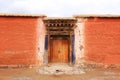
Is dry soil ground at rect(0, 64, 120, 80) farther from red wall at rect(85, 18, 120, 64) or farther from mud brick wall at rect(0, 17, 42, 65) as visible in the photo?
red wall at rect(85, 18, 120, 64)

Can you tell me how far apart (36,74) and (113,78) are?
4.34 metres

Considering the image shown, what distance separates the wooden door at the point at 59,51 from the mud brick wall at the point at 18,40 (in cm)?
164

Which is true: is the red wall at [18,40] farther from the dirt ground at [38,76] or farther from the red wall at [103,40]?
the red wall at [103,40]

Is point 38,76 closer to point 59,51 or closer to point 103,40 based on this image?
point 59,51

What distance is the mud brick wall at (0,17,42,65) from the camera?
16.8 meters

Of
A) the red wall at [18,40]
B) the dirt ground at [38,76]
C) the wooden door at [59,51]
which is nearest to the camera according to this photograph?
the dirt ground at [38,76]

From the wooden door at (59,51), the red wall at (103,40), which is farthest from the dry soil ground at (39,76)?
the wooden door at (59,51)

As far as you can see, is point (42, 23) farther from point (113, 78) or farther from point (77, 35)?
point (113, 78)

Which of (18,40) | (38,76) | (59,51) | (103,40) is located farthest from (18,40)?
(103,40)

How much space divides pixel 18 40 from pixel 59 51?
3159 mm

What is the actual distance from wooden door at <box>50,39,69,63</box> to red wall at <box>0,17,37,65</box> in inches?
65.5

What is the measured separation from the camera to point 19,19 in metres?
16.8

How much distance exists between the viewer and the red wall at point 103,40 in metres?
16.8

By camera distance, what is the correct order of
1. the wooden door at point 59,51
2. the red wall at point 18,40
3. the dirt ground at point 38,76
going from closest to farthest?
1. the dirt ground at point 38,76
2. the red wall at point 18,40
3. the wooden door at point 59,51
